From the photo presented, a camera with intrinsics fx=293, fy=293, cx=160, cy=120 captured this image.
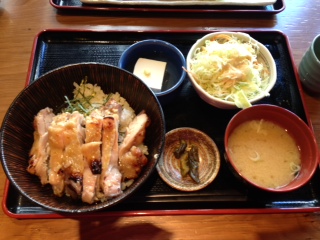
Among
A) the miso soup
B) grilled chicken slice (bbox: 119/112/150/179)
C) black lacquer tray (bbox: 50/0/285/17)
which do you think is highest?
black lacquer tray (bbox: 50/0/285/17)

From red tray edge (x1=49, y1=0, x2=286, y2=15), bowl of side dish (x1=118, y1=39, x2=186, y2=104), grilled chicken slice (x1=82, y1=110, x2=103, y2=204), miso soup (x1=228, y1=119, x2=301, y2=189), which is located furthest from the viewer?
red tray edge (x1=49, y1=0, x2=286, y2=15)

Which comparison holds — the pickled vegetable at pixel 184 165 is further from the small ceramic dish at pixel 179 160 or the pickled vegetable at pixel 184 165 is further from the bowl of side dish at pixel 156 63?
the bowl of side dish at pixel 156 63

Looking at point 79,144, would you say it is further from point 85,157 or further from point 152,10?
point 152,10

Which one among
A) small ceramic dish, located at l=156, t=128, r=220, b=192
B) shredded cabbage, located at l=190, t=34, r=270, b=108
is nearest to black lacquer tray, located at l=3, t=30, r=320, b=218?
small ceramic dish, located at l=156, t=128, r=220, b=192

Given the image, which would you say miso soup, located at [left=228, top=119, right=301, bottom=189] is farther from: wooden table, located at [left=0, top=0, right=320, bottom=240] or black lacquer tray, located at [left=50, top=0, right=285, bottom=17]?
black lacquer tray, located at [left=50, top=0, right=285, bottom=17]

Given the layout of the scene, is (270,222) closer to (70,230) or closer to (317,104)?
(317,104)

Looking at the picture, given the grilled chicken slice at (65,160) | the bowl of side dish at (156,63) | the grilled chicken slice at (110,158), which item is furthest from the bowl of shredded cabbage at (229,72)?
the grilled chicken slice at (65,160)
